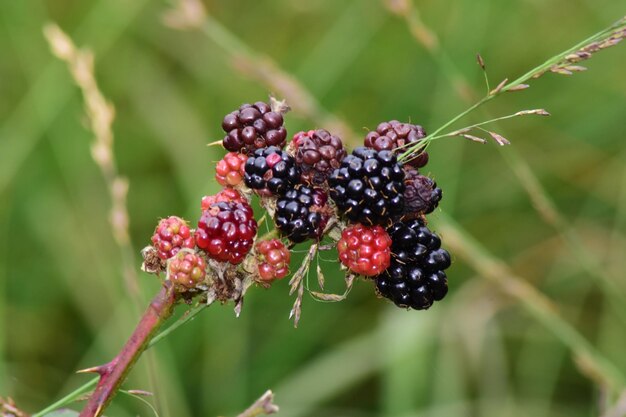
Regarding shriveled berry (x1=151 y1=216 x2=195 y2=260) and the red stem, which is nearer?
the red stem

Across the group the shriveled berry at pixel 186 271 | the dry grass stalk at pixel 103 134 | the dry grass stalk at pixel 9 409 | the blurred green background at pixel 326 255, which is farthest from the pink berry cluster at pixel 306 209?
the blurred green background at pixel 326 255

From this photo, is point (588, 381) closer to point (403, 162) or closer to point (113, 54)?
point (403, 162)

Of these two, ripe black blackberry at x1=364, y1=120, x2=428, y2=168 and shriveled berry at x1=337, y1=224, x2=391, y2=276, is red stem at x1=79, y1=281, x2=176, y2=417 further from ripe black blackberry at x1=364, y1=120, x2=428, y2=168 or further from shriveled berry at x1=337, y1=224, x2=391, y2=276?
ripe black blackberry at x1=364, y1=120, x2=428, y2=168

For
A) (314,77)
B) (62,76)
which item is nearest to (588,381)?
(314,77)

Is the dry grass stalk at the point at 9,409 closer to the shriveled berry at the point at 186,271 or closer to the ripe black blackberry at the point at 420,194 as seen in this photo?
the shriveled berry at the point at 186,271

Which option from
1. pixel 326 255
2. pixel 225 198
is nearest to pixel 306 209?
pixel 225 198

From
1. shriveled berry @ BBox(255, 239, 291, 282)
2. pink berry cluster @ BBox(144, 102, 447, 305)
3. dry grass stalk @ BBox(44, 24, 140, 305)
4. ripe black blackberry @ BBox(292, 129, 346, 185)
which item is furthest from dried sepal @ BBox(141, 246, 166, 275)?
dry grass stalk @ BBox(44, 24, 140, 305)
